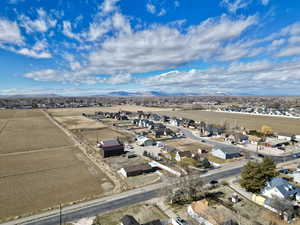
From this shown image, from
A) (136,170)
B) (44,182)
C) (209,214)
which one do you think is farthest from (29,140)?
(209,214)

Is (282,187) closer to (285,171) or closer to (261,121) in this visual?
(285,171)

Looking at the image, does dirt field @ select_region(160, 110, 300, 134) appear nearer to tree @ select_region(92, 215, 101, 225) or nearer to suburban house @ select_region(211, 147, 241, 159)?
suburban house @ select_region(211, 147, 241, 159)

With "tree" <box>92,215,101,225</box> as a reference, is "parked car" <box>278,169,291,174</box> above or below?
below

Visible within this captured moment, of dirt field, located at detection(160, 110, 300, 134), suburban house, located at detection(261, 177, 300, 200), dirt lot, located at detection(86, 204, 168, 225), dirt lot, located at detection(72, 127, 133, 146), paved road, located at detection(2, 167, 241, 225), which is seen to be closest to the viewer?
dirt lot, located at detection(86, 204, 168, 225)

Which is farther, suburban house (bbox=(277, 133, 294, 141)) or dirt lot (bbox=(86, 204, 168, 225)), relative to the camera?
suburban house (bbox=(277, 133, 294, 141))

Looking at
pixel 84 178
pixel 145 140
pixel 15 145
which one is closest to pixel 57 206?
pixel 84 178

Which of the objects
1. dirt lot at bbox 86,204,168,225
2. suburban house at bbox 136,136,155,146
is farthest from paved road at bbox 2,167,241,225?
suburban house at bbox 136,136,155,146
